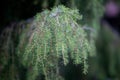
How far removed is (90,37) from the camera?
8.68 feet

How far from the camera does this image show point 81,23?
2.50m

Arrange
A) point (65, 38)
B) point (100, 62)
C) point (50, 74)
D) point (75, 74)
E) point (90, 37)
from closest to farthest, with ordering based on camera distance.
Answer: point (65, 38)
point (50, 74)
point (75, 74)
point (90, 37)
point (100, 62)

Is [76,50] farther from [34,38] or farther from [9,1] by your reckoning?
[9,1]

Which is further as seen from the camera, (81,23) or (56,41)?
(81,23)

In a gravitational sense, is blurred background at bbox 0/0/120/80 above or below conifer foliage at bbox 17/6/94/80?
above

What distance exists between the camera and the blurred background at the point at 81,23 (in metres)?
2.48

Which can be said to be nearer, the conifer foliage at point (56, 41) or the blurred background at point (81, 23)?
the conifer foliage at point (56, 41)

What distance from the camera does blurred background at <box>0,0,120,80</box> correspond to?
8.14ft

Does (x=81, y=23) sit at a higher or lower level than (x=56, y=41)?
higher

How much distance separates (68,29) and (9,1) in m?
1.30

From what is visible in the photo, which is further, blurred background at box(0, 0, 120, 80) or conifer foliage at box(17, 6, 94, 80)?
blurred background at box(0, 0, 120, 80)

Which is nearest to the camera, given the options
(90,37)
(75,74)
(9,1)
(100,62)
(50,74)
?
(50,74)

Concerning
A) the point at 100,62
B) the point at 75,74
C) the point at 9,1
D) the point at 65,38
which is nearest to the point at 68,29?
the point at 65,38

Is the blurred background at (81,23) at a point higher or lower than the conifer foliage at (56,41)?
higher
